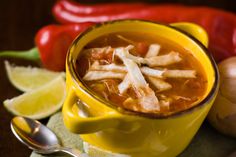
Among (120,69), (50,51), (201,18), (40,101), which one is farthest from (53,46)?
(201,18)

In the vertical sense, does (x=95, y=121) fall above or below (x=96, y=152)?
above

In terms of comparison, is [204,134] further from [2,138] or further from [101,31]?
[2,138]

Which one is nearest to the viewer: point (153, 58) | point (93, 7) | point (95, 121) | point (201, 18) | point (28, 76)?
point (95, 121)

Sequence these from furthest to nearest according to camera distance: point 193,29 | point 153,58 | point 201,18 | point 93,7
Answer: point 93,7
point 201,18
point 193,29
point 153,58

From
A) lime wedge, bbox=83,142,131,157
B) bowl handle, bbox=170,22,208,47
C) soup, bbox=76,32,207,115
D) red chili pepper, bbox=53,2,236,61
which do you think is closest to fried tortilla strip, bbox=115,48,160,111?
soup, bbox=76,32,207,115

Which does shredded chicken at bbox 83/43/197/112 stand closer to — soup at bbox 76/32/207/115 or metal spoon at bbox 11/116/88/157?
soup at bbox 76/32/207/115

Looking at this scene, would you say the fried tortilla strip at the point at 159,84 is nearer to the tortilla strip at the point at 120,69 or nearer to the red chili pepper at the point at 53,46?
the tortilla strip at the point at 120,69

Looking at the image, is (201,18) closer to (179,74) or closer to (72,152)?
(179,74)
